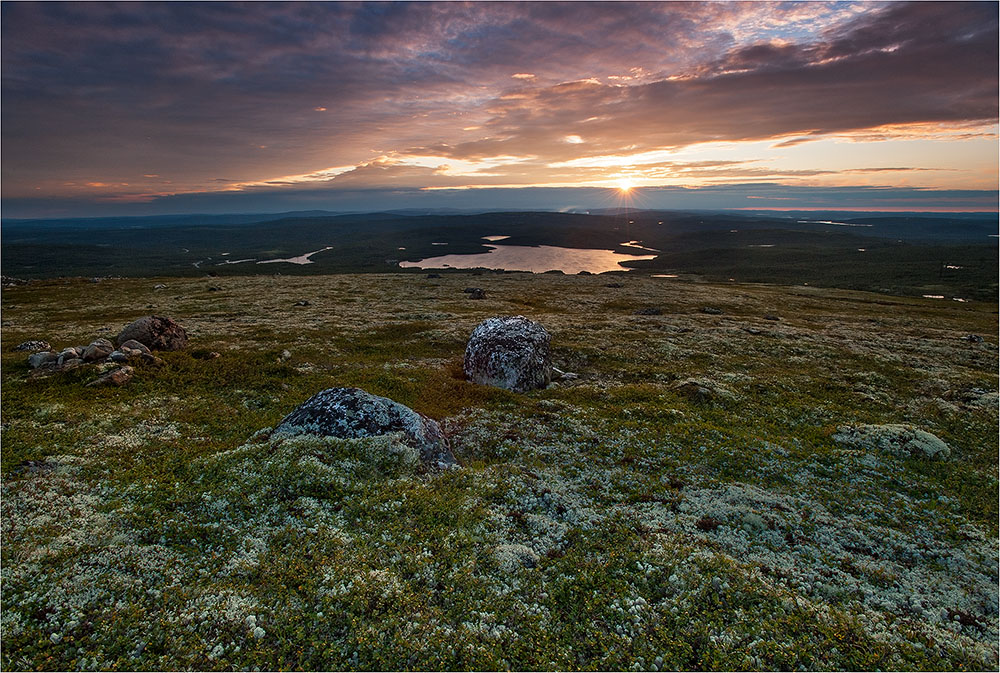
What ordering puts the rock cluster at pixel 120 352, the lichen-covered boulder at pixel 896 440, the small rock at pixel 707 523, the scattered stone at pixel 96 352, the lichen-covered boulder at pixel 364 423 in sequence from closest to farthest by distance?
1. the small rock at pixel 707 523
2. the lichen-covered boulder at pixel 364 423
3. the lichen-covered boulder at pixel 896 440
4. the rock cluster at pixel 120 352
5. the scattered stone at pixel 96 352

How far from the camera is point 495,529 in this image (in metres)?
14.6

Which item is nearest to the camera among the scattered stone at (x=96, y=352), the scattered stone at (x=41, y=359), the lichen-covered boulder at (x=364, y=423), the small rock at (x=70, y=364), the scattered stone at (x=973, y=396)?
the lichen-covered boulder at (x=364, y=423)

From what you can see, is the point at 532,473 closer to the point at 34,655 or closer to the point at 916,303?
the point at 34,655

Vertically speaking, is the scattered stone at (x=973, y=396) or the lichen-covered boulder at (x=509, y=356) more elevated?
the lichen-covered boulder at (x=509, y=356)

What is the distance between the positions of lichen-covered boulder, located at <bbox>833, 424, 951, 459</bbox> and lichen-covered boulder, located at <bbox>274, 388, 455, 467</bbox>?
63.6ft

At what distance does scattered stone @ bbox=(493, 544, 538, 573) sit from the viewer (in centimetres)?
1298

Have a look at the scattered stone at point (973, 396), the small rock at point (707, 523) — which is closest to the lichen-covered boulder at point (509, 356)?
the small rock at point (707, 523)

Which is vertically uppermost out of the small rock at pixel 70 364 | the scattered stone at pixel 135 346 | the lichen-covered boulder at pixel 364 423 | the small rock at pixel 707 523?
the scattered stone at pixel 135 346

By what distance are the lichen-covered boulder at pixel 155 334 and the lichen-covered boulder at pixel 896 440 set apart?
42.7m

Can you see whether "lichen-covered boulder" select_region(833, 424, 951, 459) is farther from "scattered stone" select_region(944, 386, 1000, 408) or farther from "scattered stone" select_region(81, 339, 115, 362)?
"scattered stone" select_region(81, 339, 115, 362)

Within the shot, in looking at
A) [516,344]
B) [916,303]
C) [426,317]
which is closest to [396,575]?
[516,344]

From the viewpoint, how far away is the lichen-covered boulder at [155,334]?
107ft

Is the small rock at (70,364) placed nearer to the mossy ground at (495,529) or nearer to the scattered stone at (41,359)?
the scattered stone at (41,359)

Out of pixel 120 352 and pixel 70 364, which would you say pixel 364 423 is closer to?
pixel 120 352
